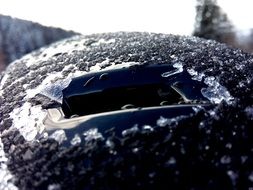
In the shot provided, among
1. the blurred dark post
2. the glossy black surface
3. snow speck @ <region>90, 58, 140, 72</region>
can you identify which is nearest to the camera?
the glossy black surface

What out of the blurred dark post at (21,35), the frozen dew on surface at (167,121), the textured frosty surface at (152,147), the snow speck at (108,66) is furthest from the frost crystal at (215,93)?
the blurred dark post at (21,35)

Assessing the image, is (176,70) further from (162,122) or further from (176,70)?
(162,122)

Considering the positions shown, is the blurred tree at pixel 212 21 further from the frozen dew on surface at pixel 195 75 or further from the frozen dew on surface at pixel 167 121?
the frozen dew on surface at pixel 167 121

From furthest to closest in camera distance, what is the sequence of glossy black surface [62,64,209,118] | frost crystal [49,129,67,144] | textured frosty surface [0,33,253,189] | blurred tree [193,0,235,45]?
blurred tree [193,0,235,45] → glossy black surface [62,64,209,118] → frost crystal [49,129,67,144] → textured frosty surface [0,33,253,189]

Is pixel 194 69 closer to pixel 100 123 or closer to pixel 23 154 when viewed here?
pixel 100 123

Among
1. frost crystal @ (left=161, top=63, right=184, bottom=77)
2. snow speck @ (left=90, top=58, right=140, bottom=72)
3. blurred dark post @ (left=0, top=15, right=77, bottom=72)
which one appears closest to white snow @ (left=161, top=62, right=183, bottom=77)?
frost crystal @ (left=161, top=63, right=184, bottom=77)

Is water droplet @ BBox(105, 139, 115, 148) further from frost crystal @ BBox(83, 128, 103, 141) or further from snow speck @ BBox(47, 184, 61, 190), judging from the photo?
snow speck @ BBox(47, 184, 61, 190)
